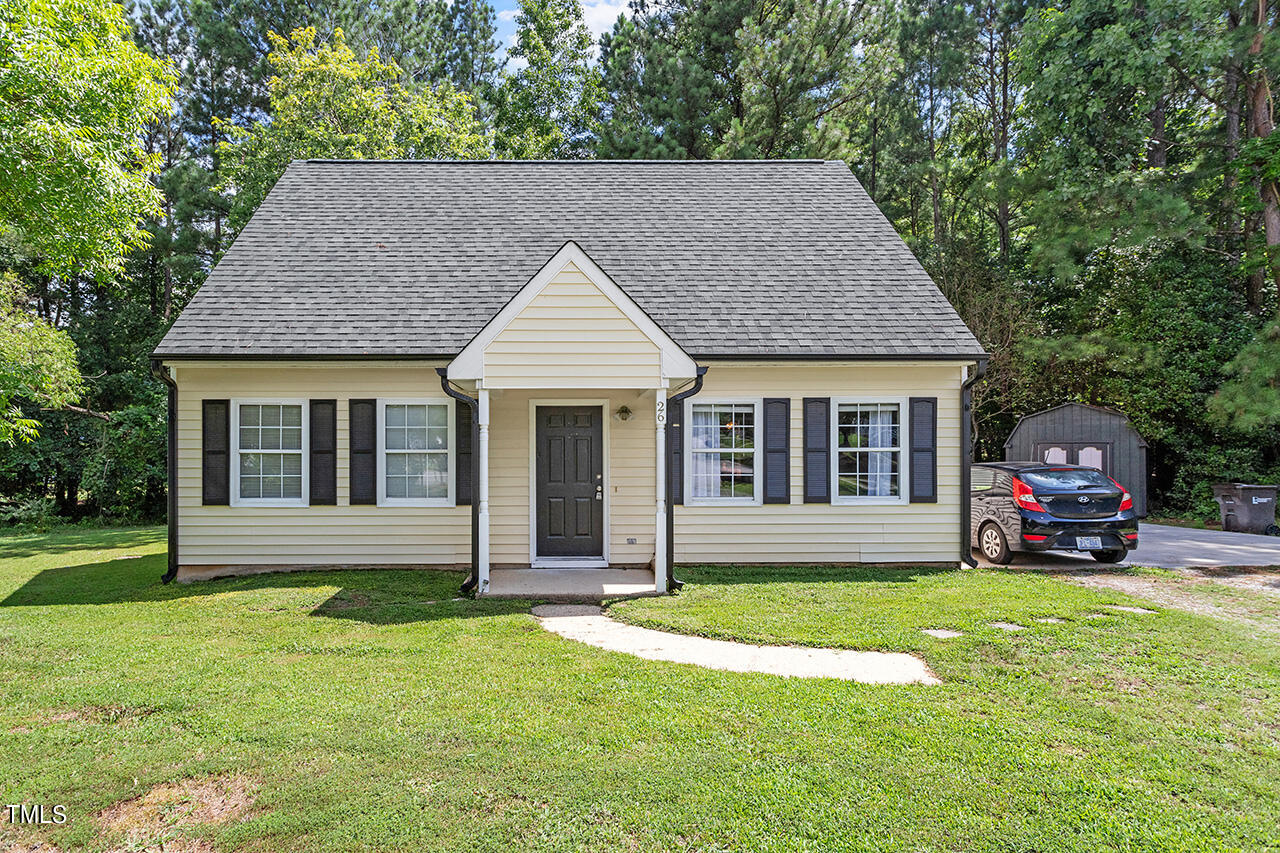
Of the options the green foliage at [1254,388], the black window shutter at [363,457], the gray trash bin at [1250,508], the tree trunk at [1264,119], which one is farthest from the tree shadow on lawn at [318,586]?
the tree trunk at [1264,119]

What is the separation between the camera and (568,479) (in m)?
9.24

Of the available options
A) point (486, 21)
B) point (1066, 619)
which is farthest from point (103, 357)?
point (1066, 619)

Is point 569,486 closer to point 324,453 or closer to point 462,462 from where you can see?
point 462,462

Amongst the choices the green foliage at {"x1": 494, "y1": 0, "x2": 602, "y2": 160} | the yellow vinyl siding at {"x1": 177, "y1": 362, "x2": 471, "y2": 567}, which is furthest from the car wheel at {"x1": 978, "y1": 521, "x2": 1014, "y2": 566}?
the green foliage at {"x1": 494, "y1": 0, "x2": 602, "y2": 160}

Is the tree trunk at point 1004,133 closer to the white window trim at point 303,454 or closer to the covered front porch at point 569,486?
the covered front porch at point 569,486

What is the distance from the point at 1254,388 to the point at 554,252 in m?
13.8

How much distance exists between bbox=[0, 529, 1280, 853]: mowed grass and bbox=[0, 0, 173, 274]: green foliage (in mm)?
5474

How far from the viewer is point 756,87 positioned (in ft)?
68.5

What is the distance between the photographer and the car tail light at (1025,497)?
908cm

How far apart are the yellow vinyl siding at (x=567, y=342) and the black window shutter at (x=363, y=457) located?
2.61m

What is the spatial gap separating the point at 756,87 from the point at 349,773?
2183cm

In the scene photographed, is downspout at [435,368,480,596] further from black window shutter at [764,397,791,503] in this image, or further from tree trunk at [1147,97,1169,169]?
tree trunk at [1147,97,1169,169]

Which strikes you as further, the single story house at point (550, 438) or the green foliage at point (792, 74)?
the green foliage at point (792, 74)

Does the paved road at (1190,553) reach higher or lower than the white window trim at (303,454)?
lower
